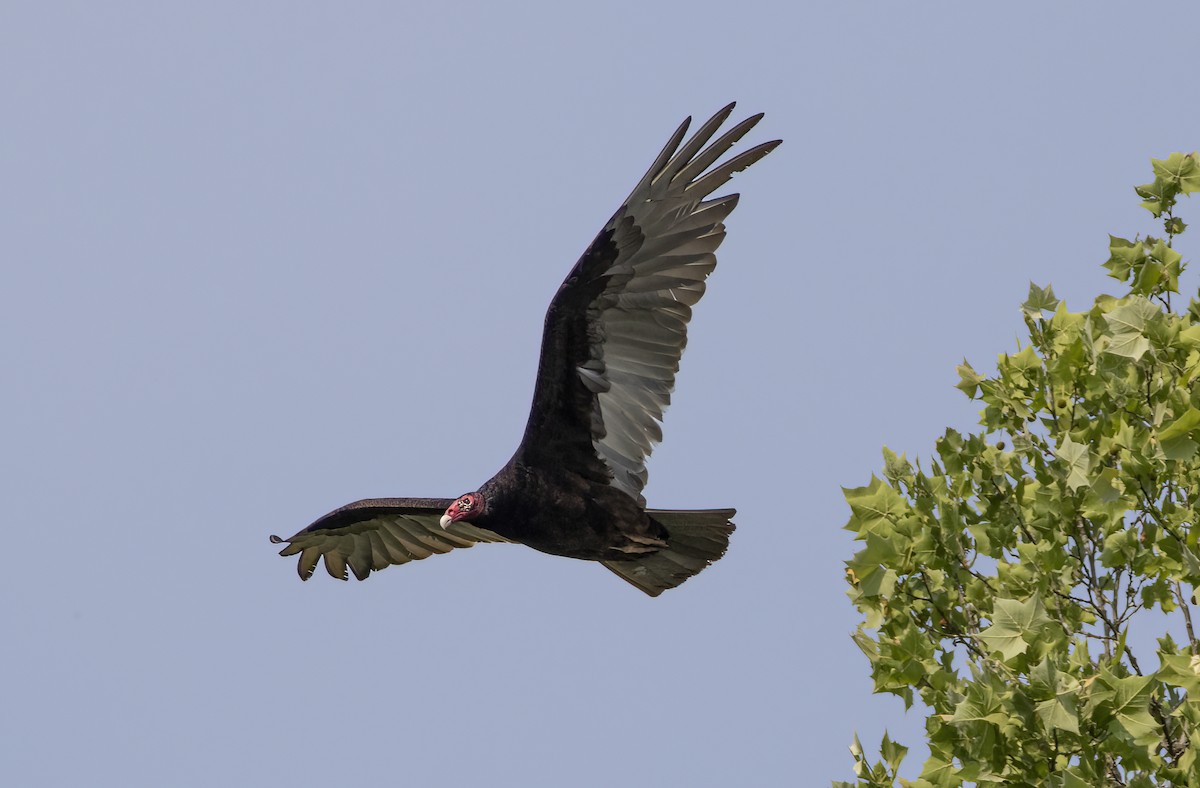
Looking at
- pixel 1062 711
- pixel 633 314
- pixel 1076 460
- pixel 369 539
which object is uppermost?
pixel 633 314

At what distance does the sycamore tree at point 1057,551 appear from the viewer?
3.94 meters

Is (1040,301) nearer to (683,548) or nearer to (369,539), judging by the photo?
(683,548)

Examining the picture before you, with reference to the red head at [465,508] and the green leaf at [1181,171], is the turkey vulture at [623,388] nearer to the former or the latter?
the red head at [465,508]

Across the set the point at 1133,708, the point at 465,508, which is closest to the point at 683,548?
the point at 465,508

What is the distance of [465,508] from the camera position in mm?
8266

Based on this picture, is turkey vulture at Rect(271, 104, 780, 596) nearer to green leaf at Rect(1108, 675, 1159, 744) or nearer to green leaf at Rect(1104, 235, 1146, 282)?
green leaf at Rect(1104, 235, 1146, 282)

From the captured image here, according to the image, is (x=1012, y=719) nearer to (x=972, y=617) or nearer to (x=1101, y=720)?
(x=1101, y=720)

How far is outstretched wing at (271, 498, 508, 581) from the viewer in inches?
380

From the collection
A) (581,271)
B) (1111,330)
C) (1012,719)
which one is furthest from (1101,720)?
(581,271)

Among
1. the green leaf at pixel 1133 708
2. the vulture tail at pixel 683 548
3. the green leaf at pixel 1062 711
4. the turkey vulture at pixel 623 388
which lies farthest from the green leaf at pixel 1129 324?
the vulture tail at pixel 683 548

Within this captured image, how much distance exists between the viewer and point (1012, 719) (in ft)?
13.2

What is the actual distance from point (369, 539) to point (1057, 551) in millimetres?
6376

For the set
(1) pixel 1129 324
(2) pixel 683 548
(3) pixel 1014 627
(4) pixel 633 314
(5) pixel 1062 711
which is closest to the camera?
(5) pixel 1062 711

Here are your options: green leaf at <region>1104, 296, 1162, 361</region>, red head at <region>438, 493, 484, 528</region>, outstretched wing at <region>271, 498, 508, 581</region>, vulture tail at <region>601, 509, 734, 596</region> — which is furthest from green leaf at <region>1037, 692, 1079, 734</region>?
outstretched wing at <region>271, 498, 508, 581</region>
